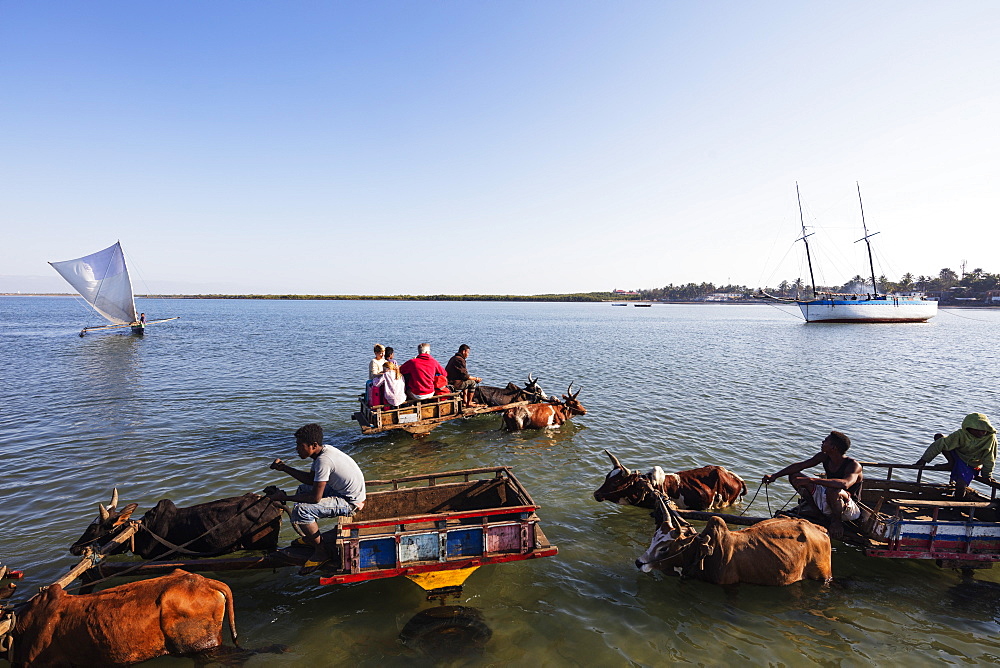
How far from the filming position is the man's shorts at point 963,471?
25.4 feet

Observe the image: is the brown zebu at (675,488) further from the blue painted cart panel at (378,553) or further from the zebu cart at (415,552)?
the blue painted cart panel at (378,553)

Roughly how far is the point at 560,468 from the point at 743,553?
18.1 ft

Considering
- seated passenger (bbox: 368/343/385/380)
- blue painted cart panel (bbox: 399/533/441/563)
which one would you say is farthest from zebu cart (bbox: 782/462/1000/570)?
seated passenger (bbox: 368/343/385/380)

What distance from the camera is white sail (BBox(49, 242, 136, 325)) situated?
42344 millimetres

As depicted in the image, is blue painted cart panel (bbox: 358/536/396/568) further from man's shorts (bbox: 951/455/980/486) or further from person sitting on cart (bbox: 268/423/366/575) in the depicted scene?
man's shorts (bbox: 951/455/980/486)

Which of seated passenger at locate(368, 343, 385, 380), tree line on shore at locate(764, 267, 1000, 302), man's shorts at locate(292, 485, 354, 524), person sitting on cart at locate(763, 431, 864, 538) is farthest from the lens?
tree line on shore at locate(764, 267, 1000, 302)

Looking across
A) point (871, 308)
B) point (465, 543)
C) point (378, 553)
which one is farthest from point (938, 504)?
point (871, 308)

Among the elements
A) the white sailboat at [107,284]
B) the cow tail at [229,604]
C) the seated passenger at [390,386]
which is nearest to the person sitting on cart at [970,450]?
the cow tail at [229,604]

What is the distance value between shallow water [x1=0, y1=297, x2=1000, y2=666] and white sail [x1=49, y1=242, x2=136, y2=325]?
15.1 meters

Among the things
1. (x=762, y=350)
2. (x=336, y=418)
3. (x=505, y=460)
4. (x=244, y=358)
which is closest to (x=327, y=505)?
(x=505, y=460)

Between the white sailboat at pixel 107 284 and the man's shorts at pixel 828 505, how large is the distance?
174ft

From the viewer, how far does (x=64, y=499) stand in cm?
949

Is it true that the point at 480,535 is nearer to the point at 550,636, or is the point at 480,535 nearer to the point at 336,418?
the point at 550,636

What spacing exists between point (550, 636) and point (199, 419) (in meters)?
14.4
